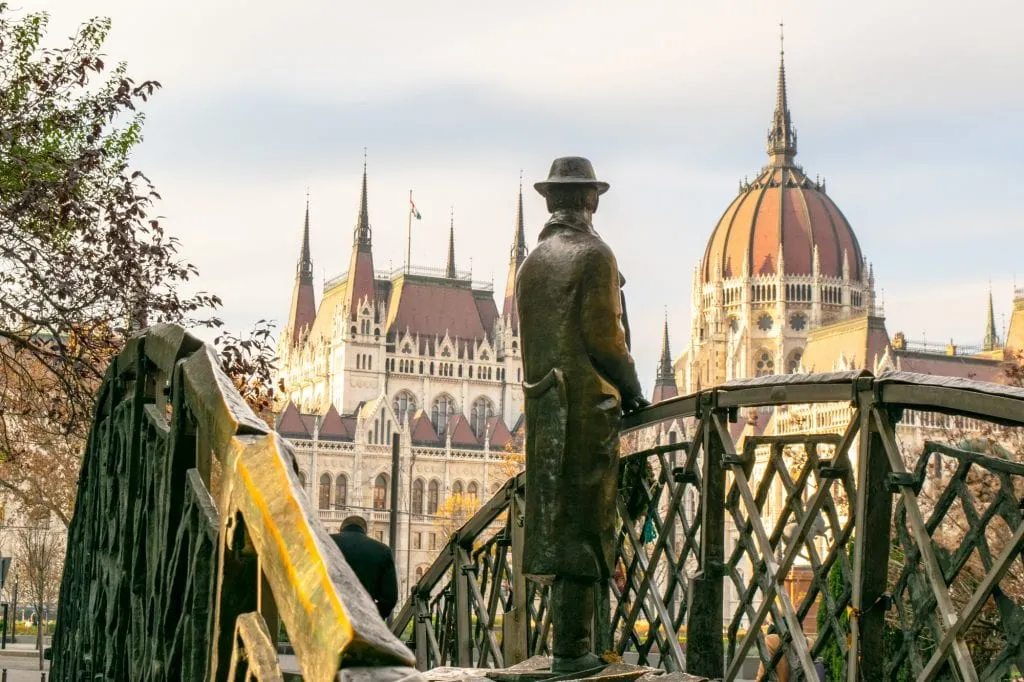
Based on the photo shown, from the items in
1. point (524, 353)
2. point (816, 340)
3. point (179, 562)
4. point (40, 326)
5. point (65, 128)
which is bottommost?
point (179, 562)

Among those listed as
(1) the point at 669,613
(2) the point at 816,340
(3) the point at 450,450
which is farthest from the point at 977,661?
(2) the point at 816,340

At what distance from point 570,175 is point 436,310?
384 feet

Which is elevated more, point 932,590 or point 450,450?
point 450,450

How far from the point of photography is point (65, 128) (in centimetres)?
1239

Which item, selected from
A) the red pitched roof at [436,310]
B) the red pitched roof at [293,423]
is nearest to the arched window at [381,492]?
the red pitched roof at [293,423]

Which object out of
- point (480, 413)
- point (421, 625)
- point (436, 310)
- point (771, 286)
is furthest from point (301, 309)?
point (421, 625)

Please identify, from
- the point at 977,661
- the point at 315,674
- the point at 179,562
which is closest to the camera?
the point at 315,674

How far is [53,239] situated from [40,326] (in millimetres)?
874

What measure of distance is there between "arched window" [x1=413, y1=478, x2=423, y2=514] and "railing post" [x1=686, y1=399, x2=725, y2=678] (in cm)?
10170

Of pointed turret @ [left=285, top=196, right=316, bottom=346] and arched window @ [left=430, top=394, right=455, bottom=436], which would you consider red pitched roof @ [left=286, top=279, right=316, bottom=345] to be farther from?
arched window @ [left=430, top=394, right=455, bottom=436]

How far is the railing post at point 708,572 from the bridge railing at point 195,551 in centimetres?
313

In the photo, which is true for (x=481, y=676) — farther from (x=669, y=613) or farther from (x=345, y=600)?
(x=345, y=600)

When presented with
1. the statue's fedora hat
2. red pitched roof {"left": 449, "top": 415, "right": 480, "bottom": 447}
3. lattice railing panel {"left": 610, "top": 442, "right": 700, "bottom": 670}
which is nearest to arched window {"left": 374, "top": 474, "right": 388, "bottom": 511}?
red pitched roof {"left": 449, "top": 415, "right": 480, "bottom": 447}

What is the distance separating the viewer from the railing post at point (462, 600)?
376 inches
